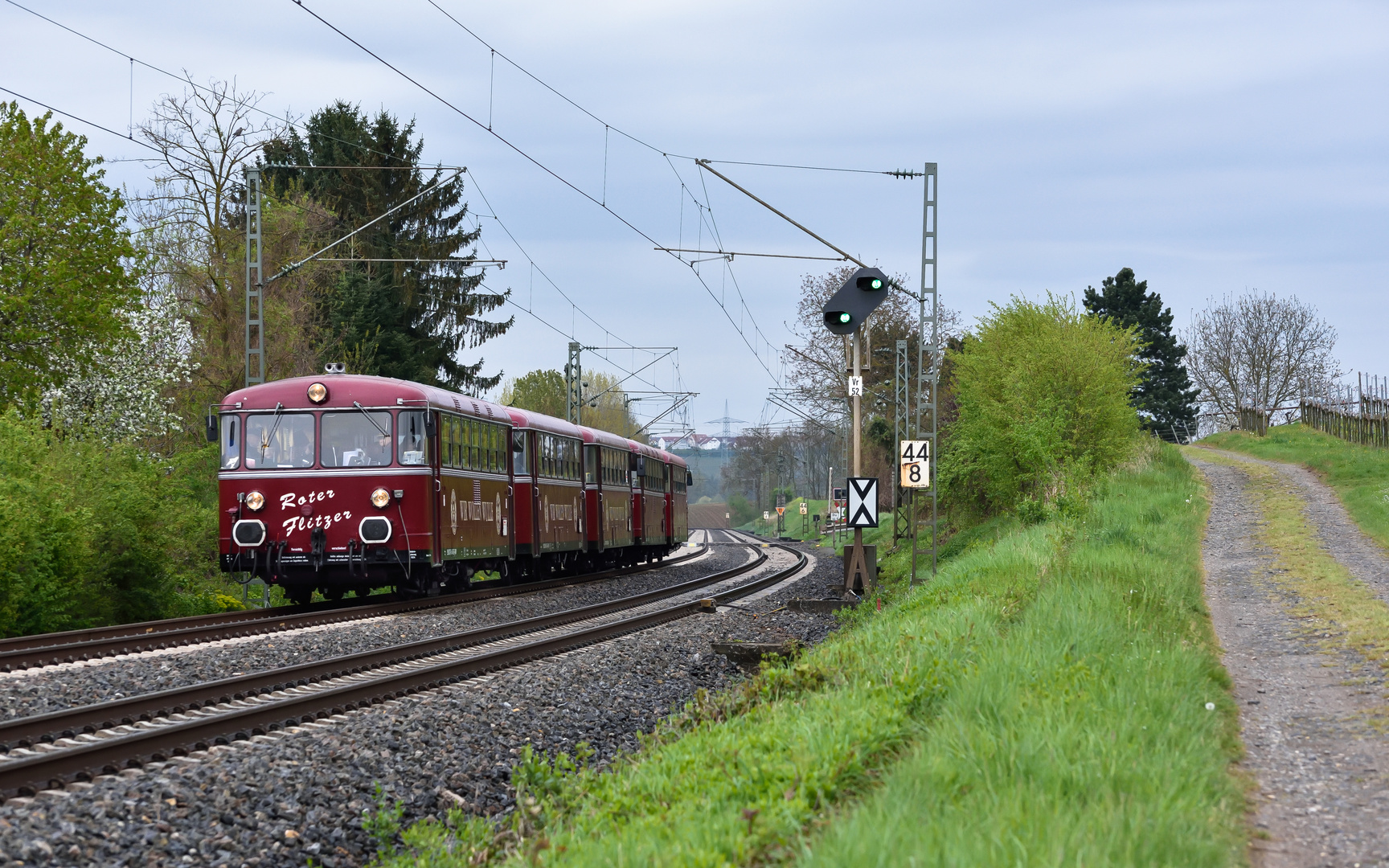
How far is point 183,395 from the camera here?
37.4 m

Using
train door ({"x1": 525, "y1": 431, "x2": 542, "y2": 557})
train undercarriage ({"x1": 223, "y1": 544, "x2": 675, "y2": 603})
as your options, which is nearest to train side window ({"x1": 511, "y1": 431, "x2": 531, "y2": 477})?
train door ({"x1": 525, "y1": 431, "x2": 542, "y2": 557})

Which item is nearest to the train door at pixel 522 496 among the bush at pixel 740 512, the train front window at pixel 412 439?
the train front window at pixel 412 439

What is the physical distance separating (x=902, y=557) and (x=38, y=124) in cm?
2445

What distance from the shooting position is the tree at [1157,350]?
248 feet

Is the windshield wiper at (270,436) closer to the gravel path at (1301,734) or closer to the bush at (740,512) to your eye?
the gravel path at (1301,734)

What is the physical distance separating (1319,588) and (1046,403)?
16.3 metres

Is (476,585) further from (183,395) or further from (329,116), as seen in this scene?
(329,116)

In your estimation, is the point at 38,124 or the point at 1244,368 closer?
the point at 38,124

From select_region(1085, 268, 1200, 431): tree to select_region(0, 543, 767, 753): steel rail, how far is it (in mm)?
64819

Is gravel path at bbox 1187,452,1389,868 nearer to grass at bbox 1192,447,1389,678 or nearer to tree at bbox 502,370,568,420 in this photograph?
grass at bbox 1192,447,1389,678

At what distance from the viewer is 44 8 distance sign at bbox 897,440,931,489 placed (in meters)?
22.3

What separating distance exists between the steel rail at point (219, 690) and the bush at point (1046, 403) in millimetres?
16511

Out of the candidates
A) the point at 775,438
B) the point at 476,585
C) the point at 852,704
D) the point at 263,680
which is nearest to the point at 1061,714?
the point at 852,704

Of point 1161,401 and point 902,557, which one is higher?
point 1161,401
